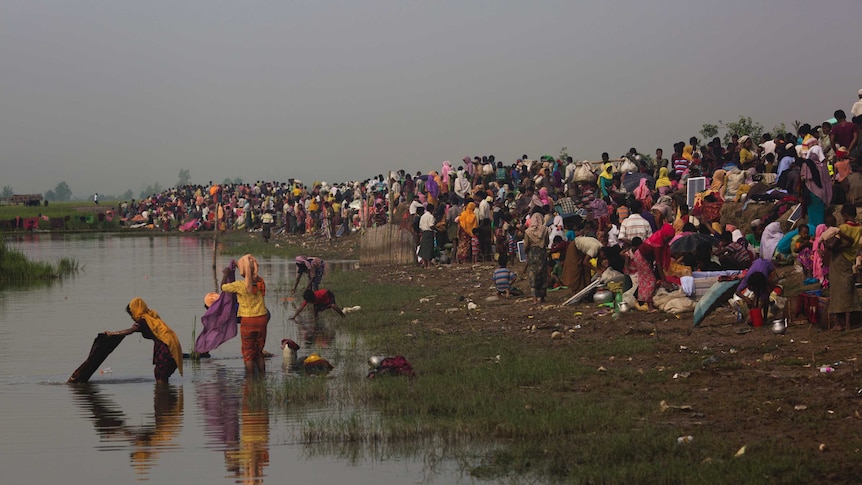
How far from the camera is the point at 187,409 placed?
10844 mm

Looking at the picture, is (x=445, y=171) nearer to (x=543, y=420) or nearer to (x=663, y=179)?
(x=663, y=179)

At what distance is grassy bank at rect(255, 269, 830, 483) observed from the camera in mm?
7410

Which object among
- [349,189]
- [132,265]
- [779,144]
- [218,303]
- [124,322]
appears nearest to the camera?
[218,303]

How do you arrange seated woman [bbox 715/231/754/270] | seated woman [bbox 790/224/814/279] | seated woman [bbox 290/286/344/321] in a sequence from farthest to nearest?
1. seated woman [bbox 290/286/344/321]
2. seated woman [bbox 715/231/754/270]
3. seated woman [bbox 790/224/814/279]

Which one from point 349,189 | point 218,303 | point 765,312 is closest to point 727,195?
point 765,312

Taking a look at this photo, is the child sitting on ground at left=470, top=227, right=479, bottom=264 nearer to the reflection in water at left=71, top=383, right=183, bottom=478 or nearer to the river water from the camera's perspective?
the river water

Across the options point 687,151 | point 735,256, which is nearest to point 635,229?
point 735,256

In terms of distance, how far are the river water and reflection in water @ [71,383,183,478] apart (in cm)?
1

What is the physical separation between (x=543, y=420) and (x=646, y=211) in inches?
375

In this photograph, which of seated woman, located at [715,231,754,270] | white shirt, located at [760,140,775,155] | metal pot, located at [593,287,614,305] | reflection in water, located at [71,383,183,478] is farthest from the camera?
white shirt, located at [760,140,775,155]

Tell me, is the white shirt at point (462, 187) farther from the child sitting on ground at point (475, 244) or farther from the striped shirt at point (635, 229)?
the striped shirt at point (635, 229)

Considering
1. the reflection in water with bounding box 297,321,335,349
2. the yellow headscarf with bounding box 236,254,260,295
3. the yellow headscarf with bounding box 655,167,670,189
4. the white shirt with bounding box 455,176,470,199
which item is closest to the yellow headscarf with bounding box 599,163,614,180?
the yellow headscarf with bounding box 655,167,670,189

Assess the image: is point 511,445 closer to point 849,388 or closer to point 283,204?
point 849,388

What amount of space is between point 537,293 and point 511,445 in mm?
9356
